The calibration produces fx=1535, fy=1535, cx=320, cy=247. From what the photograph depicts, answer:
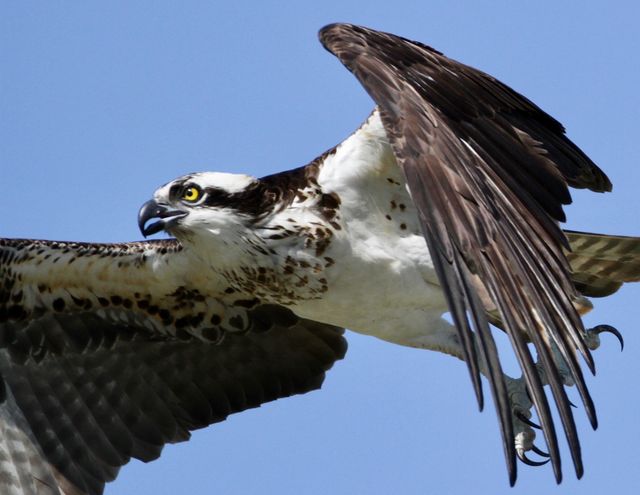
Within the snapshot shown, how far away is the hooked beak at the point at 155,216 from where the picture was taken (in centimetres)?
1033

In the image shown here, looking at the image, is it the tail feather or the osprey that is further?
the tail feather

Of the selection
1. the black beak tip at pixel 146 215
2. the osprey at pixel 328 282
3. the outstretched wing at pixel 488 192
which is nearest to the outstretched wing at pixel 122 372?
the osprey at pixel 328 282

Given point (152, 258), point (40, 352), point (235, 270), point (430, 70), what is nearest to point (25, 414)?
point (40, 352)

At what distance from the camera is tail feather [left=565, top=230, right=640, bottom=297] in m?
11.3

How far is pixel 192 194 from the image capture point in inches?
408

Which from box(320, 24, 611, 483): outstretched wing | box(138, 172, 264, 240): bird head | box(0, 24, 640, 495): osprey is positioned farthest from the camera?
box(138, 172, 264, 240): bird head

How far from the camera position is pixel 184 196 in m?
10.4

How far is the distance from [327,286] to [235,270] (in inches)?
25.1

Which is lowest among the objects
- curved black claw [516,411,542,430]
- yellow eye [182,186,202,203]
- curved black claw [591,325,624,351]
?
curved black claw [516,411,542,430]

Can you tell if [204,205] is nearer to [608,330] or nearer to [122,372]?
[122,372]

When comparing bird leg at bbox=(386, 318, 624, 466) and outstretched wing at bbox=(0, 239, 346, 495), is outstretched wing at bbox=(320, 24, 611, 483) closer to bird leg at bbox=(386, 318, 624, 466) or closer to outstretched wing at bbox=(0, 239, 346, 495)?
bird leg at bbox=(386, 318, 624, 466)

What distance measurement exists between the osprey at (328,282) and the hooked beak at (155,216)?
1cm

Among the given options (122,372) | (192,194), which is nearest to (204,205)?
(192,194)

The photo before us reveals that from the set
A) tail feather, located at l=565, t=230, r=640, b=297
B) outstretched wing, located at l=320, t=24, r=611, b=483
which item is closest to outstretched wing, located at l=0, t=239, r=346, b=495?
tail feather, located at l=565, t=230, r=640, b=297
